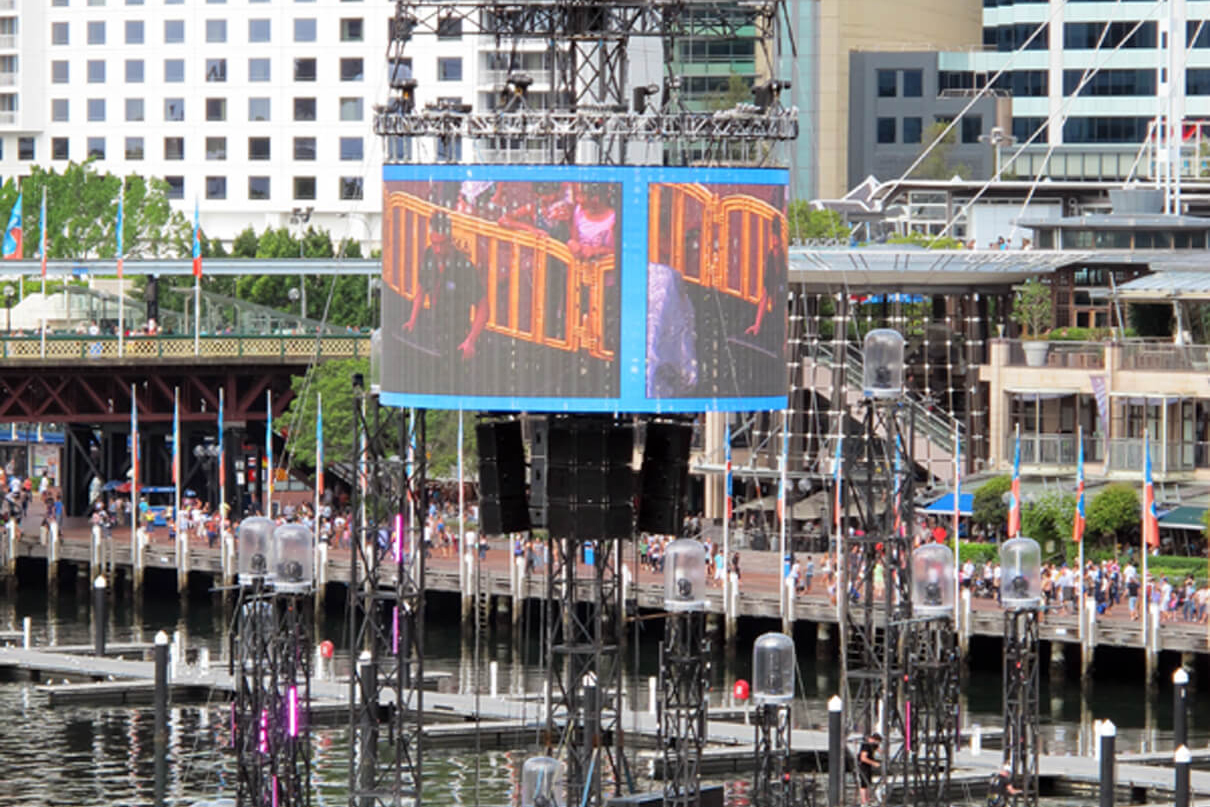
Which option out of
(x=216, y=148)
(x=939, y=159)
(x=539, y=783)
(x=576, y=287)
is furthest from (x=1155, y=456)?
(x=216, y=148)

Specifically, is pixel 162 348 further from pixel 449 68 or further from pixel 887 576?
pixel 887 576

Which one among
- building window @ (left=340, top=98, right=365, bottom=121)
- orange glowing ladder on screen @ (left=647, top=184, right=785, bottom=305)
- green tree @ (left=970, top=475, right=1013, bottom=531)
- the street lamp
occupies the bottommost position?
green tree @ (left=970, top=475, right=1013, bottom=531)

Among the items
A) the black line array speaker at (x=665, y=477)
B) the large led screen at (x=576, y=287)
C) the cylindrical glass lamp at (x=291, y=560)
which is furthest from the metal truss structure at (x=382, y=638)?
the black line array speaker at (x=665, y=477)

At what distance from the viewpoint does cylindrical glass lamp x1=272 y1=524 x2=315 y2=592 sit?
62.5 m

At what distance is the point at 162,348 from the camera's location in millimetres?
119812

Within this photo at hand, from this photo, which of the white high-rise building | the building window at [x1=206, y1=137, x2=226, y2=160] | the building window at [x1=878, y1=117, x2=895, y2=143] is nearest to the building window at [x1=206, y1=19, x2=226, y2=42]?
the white high-rise building

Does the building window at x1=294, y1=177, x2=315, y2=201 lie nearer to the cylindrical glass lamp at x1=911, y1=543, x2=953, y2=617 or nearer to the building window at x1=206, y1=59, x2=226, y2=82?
the building window at x1=206, y1=59, x2=226, y2=82

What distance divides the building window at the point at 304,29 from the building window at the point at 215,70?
4.26 metres

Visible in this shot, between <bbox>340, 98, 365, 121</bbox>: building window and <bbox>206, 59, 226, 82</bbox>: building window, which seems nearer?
<bbox>340, 98, 365, 121</bbox>: building window

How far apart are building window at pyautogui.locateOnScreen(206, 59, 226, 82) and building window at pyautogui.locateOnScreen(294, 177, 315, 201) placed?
6.53 m

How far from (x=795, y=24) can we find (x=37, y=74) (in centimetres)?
4074

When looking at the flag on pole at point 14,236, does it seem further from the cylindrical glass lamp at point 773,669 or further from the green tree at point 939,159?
the cylindrical glass lamp at point 773,669

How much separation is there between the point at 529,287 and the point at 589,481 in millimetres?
3715

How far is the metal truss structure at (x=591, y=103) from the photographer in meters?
58.8
